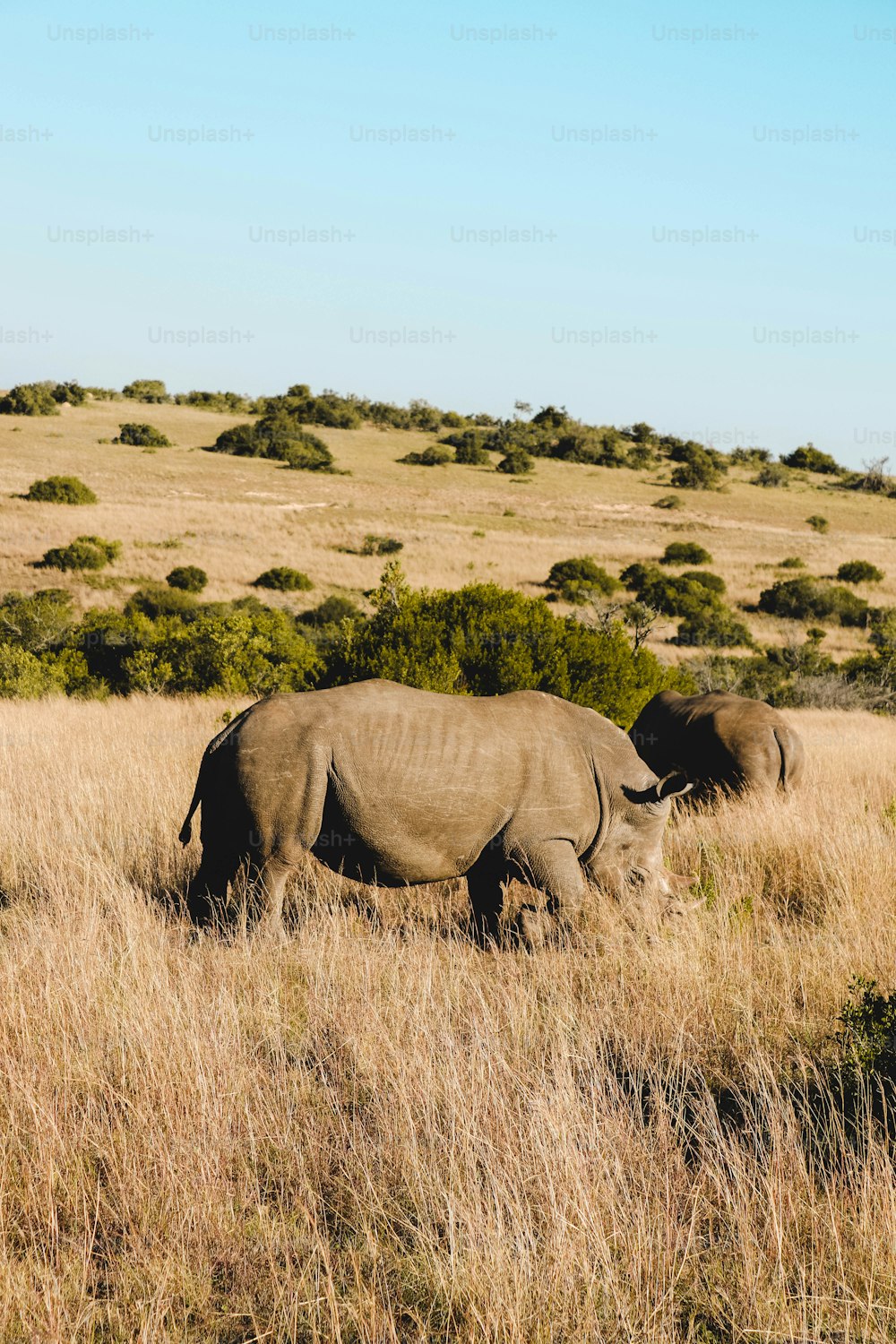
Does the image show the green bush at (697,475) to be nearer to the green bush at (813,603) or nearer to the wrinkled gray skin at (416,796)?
the green bush at (813,603)

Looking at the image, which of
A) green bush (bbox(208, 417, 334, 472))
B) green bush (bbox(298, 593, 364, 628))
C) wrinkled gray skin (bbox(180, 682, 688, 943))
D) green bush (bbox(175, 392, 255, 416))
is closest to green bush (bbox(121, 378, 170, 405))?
green bush (bbox(175, 392, 255, 416))

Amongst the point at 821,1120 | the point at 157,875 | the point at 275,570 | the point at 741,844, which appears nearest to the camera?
the point at 821,1120

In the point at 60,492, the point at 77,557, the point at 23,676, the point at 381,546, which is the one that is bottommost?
the point at 23,676

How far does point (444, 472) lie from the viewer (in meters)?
69.1

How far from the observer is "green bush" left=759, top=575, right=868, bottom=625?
36.0m

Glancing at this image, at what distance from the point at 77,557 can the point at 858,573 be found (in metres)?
31.3

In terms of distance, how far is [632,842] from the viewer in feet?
19.3

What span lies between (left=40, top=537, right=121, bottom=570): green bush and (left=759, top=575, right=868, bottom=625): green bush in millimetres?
24385

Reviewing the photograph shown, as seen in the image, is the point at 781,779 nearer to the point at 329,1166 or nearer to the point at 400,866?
the point at 400,866

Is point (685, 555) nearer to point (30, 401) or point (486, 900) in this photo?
point (486, 900)

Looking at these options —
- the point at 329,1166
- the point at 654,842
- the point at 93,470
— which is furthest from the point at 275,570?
the point at 329,1166

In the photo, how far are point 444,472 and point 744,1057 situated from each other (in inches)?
2625

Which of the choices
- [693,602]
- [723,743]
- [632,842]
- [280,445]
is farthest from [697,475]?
[632,842]

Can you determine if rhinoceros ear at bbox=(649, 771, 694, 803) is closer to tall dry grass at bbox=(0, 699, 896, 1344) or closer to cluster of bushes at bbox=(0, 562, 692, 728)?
tall dry grass at bbox=(0, 699, 896, 1344)
